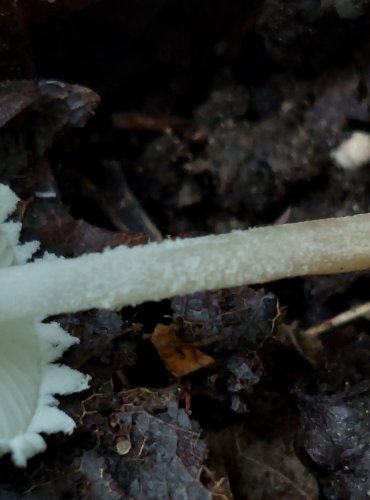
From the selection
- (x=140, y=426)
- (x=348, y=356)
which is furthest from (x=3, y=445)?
(x=348, y=356)

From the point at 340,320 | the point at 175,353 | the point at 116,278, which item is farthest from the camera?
the point at 340,320

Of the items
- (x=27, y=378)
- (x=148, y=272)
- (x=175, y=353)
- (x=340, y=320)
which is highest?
(x=148, y=272)

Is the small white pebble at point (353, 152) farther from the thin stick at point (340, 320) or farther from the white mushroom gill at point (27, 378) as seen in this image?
the white mushroom gill at point (27, 378)

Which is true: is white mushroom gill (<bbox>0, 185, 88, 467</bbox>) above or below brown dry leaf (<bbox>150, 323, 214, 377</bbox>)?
above

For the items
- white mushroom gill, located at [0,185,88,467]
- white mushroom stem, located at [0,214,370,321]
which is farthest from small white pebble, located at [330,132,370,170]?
white mushroom gill, located at [0,185,88,467]

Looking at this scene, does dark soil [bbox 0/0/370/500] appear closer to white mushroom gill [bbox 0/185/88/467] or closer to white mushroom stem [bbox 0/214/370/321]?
white mushroom gill [bbox 0/185/88/467]

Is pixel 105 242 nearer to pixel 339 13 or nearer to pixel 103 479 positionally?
pixel 103 479

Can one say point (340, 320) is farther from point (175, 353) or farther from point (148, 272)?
point (148, 272)

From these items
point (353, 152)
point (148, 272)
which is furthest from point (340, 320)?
point (148, 272)
